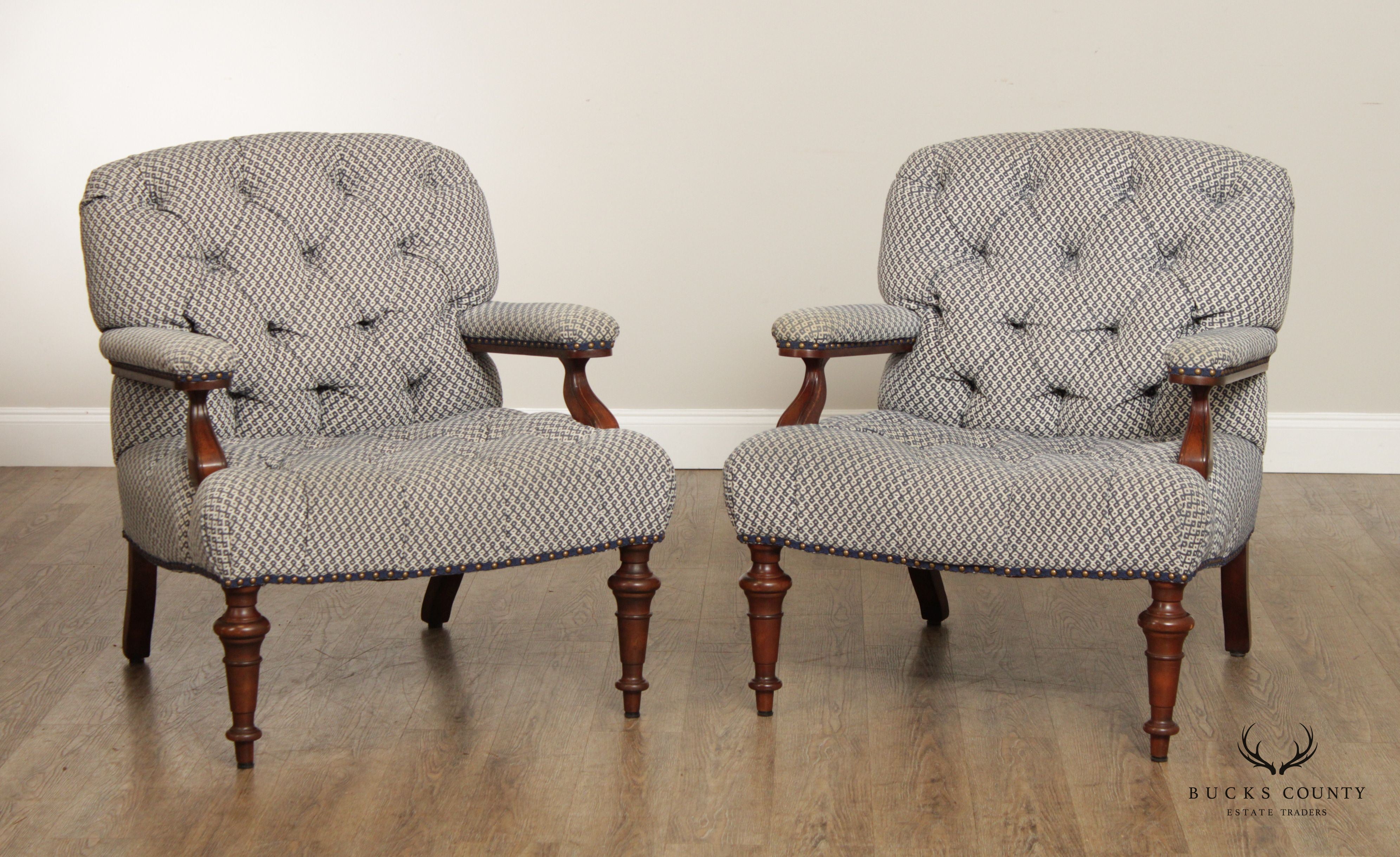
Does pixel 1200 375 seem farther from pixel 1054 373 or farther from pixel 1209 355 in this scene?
pixel 1054 373

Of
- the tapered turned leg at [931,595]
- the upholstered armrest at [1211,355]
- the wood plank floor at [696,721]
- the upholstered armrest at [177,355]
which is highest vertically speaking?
the upholstered armrest at [177,355]

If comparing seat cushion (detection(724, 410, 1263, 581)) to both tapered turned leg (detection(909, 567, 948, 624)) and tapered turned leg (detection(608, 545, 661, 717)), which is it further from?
tapered turned leg (detection(909, 567, 948, 624))

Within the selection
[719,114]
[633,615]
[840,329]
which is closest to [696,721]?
[633,615]

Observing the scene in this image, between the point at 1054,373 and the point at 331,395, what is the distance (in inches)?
49.5

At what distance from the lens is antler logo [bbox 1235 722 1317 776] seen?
6.44 feet

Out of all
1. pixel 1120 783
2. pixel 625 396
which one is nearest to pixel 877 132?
pixel 625 396

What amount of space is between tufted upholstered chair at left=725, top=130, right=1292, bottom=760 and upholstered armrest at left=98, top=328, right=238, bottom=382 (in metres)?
0.76

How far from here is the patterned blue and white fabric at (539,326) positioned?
2.22m

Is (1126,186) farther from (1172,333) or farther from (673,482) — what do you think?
(673,482)

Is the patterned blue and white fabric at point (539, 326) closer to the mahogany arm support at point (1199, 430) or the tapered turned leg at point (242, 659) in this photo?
the tapered turned leg at point (242, 659)

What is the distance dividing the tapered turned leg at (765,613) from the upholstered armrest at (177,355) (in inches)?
32.1

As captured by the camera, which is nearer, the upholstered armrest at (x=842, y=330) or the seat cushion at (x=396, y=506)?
the seat cushion at (x=396, y=506)

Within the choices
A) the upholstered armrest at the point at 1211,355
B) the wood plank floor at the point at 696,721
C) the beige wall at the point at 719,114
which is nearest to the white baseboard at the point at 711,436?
the beige wall at the point at 719,114

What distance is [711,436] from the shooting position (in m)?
3.75
